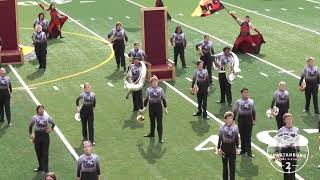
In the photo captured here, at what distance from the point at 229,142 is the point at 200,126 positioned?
17.1 feet

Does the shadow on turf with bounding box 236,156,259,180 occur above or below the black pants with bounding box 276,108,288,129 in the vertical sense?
below

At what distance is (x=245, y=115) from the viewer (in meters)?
17.0

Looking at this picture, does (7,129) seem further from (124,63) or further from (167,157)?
(124,63)

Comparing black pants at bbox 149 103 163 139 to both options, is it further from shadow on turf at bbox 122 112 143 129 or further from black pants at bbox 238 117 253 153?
black pants at bbox 238 117 253 153

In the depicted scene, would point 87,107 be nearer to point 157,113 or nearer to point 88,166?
point 157,113

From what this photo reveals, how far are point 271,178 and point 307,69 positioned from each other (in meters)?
5.42

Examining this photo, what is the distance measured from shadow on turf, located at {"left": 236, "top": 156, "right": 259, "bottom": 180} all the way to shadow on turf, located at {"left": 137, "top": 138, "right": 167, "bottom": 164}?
7.18ft

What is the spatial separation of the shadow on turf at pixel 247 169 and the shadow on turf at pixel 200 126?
238 centimetres

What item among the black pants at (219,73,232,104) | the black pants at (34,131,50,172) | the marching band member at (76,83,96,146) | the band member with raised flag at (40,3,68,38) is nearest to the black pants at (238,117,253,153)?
the marching band member at (76,83,96,146)

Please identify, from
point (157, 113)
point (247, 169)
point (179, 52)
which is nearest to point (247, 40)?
point (179, 52)

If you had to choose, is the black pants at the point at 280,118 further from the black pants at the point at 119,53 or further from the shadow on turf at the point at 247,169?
the black pants at the point at 119,53

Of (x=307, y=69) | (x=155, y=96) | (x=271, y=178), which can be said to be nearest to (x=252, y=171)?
(x=271, y=178)

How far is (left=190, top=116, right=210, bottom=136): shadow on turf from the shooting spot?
63.7ft

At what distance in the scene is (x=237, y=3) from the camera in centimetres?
4103
